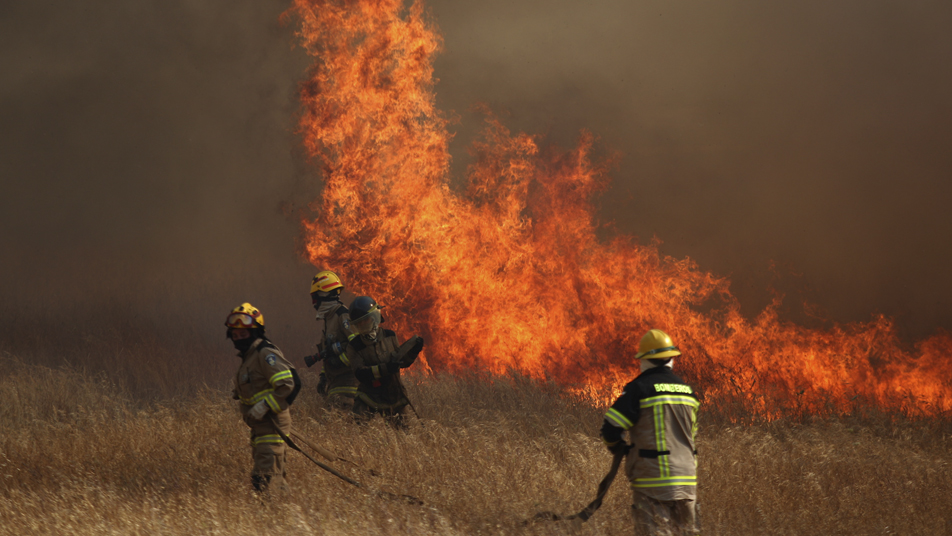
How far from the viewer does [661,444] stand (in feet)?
13.2

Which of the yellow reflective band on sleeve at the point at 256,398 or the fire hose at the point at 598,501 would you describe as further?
the yellow reflective band on sleeve at the point at 256,398

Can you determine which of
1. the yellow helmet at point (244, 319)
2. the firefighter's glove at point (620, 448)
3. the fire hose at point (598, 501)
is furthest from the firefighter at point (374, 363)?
the firefighter's glove at point (620, 448)

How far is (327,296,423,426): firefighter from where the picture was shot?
23.4 feet

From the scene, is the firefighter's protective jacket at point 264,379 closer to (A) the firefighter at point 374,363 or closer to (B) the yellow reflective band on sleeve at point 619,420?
(A) the firefighter at point 374,363

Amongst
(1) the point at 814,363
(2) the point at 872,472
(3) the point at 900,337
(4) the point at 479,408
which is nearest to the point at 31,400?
(4) the point at 479,408

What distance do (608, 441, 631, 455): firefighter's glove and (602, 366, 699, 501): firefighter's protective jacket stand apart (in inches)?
1.8

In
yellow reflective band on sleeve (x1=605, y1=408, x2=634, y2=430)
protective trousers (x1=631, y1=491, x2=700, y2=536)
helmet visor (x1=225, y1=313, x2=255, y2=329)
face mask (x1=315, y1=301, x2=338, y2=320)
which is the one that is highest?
face mask (x1=315, y1=301, x2=338, y2=320)

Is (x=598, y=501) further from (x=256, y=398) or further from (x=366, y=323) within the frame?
(x=366, y=323)

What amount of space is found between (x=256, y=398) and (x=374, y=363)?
2.21 meters

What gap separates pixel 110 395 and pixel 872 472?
967 cm

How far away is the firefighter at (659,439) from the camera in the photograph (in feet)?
13.2

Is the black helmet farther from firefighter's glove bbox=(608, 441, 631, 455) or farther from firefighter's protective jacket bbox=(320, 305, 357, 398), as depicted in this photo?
firefighter's glove bbox=(608, 441, 631, 455)

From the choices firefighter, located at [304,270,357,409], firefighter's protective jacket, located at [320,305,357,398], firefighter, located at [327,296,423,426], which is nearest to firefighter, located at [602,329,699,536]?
firefighter, located at [327,296,423,426]

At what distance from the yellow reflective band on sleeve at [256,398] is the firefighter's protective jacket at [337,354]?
2398mm
